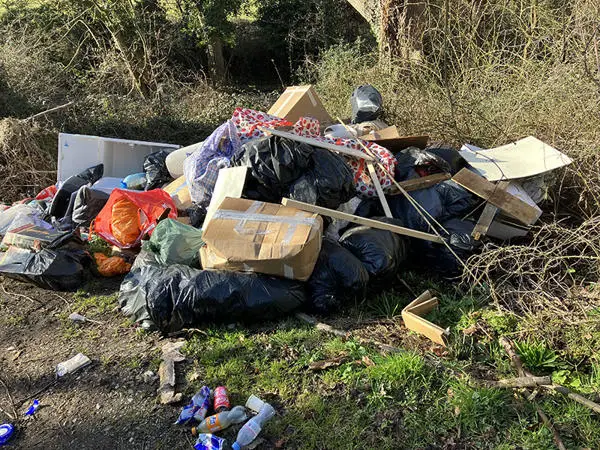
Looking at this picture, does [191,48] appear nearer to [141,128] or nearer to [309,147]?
[141,128]

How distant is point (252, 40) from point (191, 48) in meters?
1.41

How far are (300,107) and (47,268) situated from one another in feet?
9.34

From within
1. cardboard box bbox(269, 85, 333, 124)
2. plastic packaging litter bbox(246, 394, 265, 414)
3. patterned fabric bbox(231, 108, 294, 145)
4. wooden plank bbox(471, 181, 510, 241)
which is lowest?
plastic packaging litter bbox(246, 394, 265, 414)

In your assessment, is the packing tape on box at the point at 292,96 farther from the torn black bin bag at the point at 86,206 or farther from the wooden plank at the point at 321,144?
the torn black bin bag at the point at 86,206

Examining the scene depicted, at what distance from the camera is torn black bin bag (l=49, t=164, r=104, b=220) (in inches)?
175

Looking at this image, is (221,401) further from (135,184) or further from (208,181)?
(135,184)

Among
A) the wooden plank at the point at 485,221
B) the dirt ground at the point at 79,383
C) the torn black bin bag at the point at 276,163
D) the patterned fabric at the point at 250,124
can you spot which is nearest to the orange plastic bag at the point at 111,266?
the dirt ground at the point at 79,383

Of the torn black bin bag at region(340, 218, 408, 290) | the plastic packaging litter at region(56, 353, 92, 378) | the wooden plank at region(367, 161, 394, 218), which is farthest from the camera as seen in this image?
the wooden plank at region(367, 161, 394, 218)

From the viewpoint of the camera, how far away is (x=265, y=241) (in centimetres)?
286

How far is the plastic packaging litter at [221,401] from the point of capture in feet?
7.48

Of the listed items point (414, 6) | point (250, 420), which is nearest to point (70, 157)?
point (250, 420)

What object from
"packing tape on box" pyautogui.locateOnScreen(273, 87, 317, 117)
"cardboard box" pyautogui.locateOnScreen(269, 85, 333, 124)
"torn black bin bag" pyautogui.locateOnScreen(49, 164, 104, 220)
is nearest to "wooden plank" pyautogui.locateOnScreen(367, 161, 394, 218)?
"cardboard box" pyautogui.locateOnScreen(269, 85, 333, 124)

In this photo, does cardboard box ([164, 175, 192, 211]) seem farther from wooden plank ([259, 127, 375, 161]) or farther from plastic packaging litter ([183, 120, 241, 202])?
wooden plank ([259, 127, 375, 161])

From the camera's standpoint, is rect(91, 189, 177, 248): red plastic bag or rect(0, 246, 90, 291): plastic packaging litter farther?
rect(91, 189, 177, 248): red plastic bag
